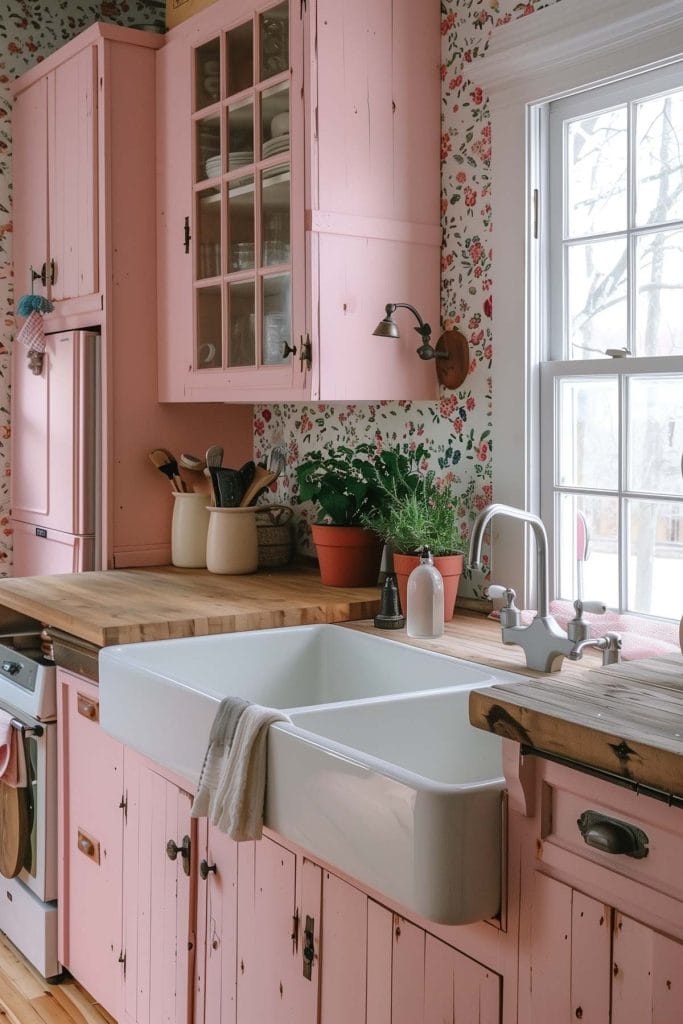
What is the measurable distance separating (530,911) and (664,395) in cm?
123

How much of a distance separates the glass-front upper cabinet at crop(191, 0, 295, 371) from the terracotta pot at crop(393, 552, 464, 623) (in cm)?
58

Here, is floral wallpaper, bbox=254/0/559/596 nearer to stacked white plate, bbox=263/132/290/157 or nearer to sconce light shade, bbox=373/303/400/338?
sconce light shade, bbox=373/303/400/338

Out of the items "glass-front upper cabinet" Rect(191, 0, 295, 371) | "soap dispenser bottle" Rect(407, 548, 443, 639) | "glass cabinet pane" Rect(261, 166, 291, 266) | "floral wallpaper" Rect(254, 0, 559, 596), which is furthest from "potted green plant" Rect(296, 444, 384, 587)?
"glass cabinet pane" Rect(261, 166, 291, 266)

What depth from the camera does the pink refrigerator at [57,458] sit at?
327cm

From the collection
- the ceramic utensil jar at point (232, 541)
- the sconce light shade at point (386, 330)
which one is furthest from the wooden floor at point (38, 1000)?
the sconce light shade at point (386, 330)

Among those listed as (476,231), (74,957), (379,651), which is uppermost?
(476,231)

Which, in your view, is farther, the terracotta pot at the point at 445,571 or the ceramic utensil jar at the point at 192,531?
the ceramic utensil jar at the point at 192,531

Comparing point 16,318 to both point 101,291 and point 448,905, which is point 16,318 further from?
point 448,905

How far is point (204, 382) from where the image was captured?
300 centimetres

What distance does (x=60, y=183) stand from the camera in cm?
338

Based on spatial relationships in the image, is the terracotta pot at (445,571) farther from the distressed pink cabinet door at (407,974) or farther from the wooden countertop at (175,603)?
the distressed pink cabinet door at (407,974)

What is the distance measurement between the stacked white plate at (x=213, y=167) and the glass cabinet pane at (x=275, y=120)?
0.24m

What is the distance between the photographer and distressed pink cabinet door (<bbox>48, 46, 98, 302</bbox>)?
3.19 meters

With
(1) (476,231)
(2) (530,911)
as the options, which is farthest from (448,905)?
(1) (476,231)
